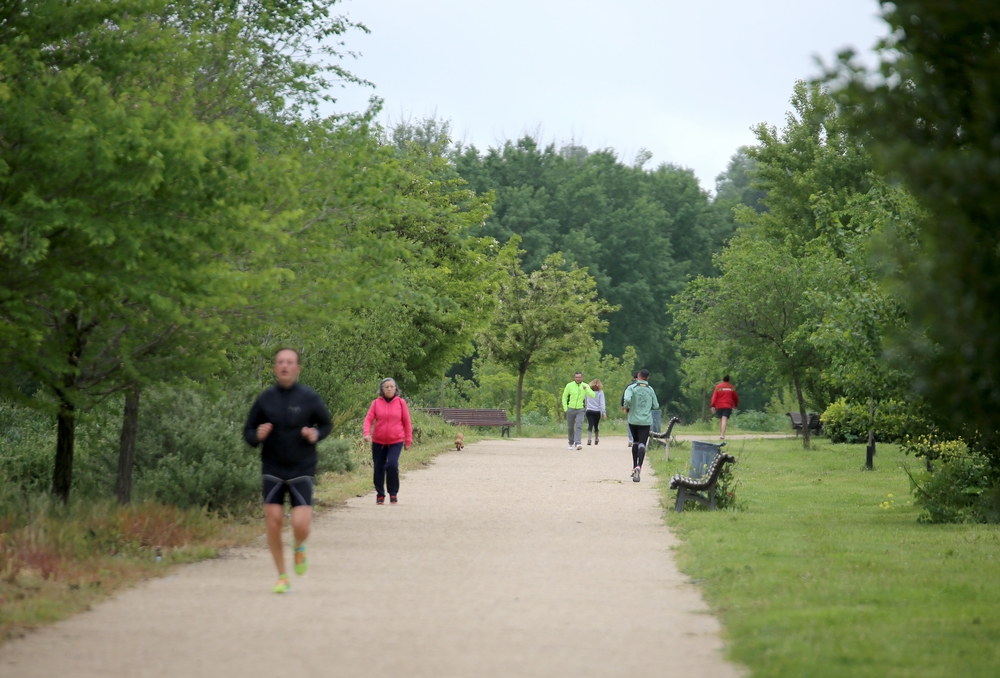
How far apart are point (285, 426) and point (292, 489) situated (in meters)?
0.47

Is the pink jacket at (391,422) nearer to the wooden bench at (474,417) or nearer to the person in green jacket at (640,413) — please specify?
the person in green jacket at (640,413)

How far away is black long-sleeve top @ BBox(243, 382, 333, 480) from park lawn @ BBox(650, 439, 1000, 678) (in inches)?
126

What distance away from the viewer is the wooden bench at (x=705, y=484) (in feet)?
52.4

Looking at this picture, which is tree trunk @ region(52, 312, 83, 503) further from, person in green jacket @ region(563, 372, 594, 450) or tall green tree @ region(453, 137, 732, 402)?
tall green tree @ region(453, 137, 732, 402)

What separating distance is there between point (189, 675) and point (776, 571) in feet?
18.4

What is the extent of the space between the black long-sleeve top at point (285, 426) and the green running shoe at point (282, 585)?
0.82m

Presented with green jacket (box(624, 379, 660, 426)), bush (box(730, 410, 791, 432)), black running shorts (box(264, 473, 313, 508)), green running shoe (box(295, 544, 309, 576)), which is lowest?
green running shoe (box(295, 544, 309, 576))

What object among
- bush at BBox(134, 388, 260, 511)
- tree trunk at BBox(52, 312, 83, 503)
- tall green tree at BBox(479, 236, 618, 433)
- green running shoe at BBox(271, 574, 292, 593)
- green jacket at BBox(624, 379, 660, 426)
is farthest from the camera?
tall green tree at BBox(479, 236, 618, 433)

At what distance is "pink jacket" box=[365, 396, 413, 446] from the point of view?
663 inches

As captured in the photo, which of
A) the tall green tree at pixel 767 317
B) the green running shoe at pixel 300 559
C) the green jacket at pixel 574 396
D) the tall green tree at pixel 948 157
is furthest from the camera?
the tall green tree at pixel 767 317

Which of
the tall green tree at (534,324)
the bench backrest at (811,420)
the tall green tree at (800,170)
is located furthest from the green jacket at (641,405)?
the tall green tree at (800,170)

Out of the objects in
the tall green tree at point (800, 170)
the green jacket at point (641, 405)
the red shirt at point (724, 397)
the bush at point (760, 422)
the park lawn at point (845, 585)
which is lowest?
the park lawn at point (845, 585)

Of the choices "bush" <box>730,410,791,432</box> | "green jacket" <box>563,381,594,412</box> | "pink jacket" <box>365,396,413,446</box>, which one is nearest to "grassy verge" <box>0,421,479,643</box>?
"pink jacket" <box>365,396,413,446</box>

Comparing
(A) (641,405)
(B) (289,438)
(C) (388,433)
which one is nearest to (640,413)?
(A) (641,405)
